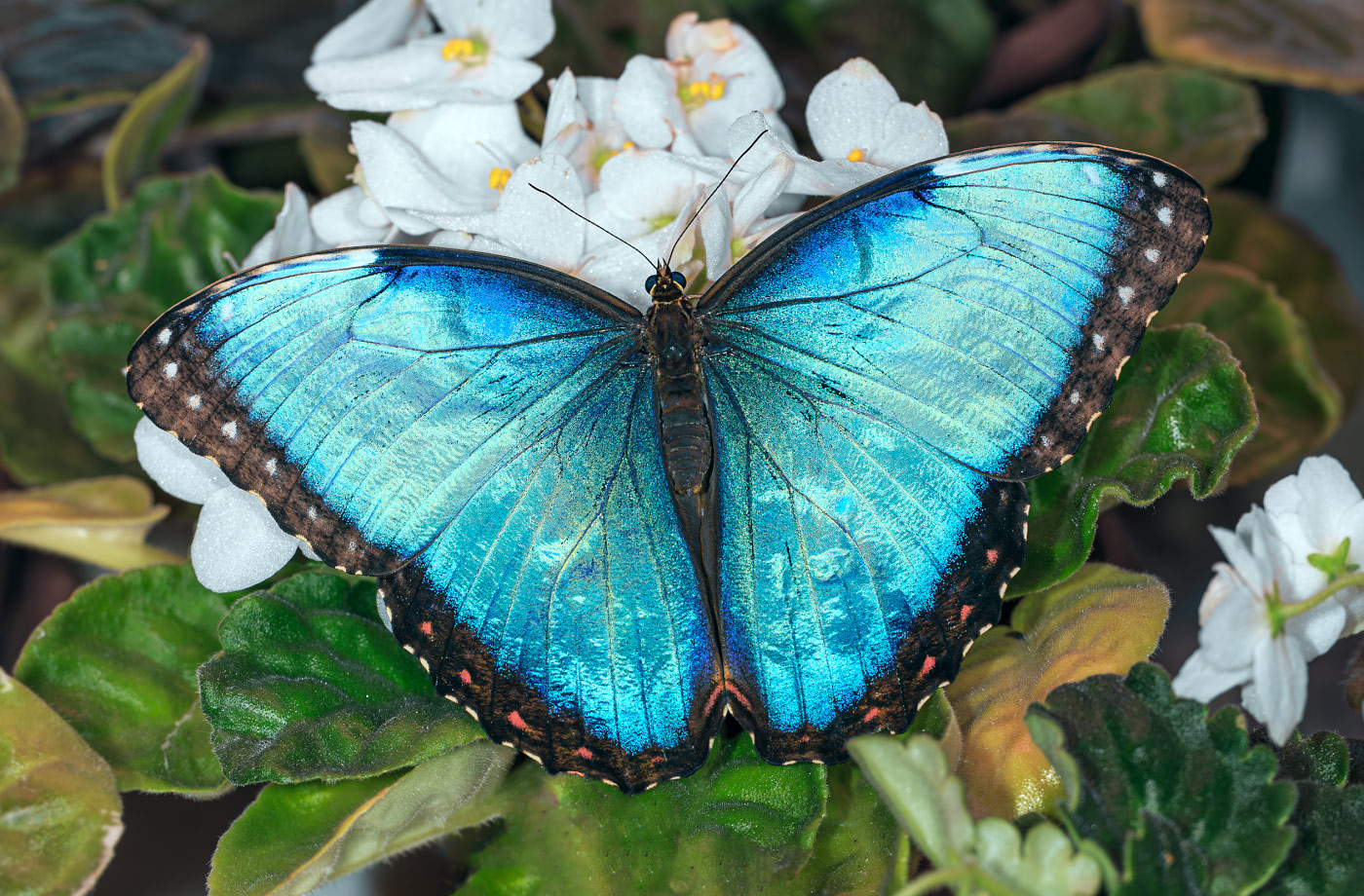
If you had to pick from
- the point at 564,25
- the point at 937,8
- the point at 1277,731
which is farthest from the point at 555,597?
the point at 937,8

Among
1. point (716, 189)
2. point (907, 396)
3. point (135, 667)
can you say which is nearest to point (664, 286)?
point (716, 189)

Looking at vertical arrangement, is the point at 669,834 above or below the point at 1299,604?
below

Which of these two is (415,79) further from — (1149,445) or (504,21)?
(1149,445)

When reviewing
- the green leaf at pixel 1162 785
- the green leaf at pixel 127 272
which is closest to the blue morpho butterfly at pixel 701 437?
the green leaf at pixel 1162 785

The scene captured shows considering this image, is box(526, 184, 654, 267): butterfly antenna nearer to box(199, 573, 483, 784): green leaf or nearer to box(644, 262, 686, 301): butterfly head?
box(644, 262, 686, 301): butterfly head

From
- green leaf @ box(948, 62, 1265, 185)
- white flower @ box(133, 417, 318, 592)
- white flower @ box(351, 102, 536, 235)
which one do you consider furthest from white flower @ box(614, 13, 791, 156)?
white flower @ box(133, 417, 318, 592)
